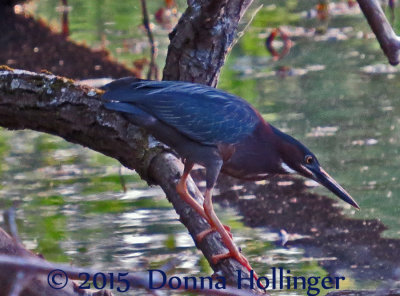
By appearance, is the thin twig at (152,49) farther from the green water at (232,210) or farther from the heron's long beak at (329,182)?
the heron's long beak at (329,182)

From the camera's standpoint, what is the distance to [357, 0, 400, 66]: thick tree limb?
3.17 metres

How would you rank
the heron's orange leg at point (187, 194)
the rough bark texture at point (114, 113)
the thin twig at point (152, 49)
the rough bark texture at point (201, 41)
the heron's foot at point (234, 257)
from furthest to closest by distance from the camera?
the thin twig at point (152, 49), the rough bark texture at point (201, 41), the rough bark texture at point (114, 113), the heron's orange leg at point (187, 194), the heron's foot at point (234, 257)

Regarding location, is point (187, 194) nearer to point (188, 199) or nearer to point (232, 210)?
point (188, 199)

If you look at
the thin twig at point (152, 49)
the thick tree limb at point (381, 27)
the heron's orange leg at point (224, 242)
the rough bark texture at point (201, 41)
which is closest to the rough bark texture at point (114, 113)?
the rough bark texture at point (201, 41)

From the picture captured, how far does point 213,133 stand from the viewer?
3223mm

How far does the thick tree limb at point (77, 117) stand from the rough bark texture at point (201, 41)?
1.60 feet

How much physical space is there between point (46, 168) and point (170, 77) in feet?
8.57

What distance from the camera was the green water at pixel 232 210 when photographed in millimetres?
4965

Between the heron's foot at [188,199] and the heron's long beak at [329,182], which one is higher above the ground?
the heron's long beak at [329,182]

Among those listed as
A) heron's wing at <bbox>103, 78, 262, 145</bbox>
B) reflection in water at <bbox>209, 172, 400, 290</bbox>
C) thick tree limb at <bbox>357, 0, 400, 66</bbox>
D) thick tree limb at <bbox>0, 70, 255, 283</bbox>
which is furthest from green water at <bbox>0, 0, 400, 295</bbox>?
thick tree limb at <bbox>357, 0, 400, 66</bbox>

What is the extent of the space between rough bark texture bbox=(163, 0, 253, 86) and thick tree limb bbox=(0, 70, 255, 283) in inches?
19.2

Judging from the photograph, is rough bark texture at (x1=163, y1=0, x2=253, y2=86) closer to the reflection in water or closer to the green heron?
the green heron

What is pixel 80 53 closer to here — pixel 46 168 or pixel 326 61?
pixel 326 61

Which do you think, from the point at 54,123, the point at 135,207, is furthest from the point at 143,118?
the point at 135,207
